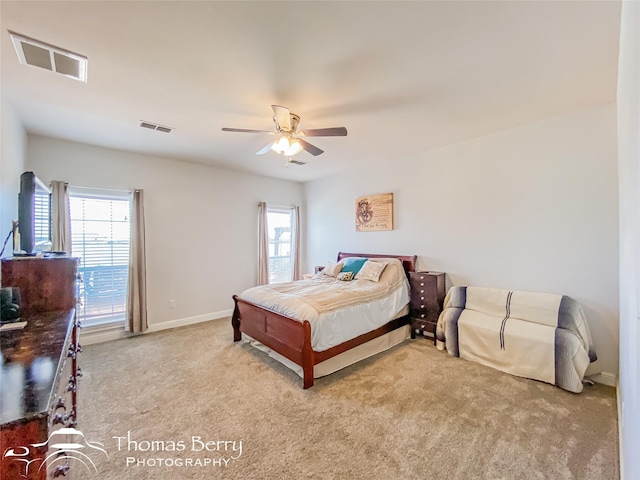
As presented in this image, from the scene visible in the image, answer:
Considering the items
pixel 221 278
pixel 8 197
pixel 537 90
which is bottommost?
pixel 221 278

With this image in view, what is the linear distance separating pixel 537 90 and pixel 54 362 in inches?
149

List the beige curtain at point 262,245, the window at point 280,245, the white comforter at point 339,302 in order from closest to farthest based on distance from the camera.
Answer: the white comforter at point 339,302
the beige curtain at point 262,245
the window at point 280,245

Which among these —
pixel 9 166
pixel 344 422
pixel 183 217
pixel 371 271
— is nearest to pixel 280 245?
pixel 183 217

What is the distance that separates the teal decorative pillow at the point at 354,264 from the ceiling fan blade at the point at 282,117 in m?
2.54

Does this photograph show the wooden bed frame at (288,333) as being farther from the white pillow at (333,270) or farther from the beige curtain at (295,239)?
the beige curtain at (295,239)

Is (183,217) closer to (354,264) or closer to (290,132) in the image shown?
(290,132)

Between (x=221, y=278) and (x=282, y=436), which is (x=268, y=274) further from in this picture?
→ (x=282, y=436)

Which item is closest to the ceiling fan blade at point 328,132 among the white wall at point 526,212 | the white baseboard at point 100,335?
the white wall at point 526,212

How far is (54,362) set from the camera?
3.65ft

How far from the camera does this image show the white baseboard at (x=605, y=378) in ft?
8.48

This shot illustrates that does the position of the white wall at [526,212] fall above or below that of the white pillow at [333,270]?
above

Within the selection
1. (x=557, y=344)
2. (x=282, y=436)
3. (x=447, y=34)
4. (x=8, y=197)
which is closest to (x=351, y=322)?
(x=282, y=436)

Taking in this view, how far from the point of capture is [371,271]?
4035 millimetres

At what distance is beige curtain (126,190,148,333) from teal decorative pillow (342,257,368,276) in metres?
3.11
